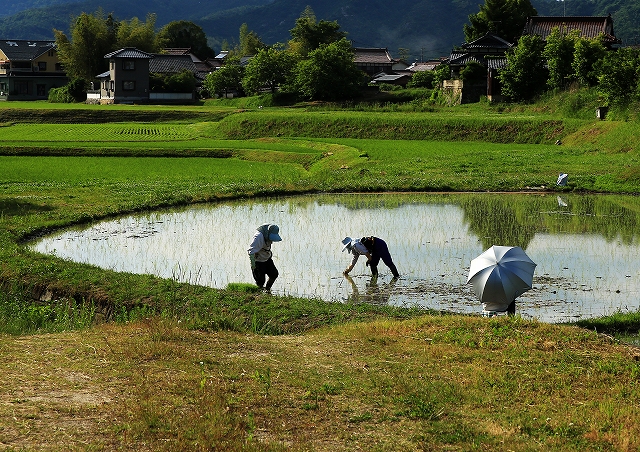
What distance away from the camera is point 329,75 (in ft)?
182

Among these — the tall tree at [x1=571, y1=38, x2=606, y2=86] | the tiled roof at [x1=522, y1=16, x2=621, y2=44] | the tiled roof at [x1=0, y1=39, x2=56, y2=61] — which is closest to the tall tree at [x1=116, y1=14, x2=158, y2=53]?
the tiled roof at [x1=0, y1=39, x2=56, y2=61]

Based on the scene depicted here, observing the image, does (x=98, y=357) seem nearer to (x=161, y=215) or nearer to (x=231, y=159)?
(x=161, y=215)

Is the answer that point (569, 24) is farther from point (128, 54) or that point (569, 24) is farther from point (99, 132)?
point (128, 54)

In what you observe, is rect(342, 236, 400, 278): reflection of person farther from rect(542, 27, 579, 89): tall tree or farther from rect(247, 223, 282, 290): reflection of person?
rect(542, 27, 579, 89): tall tree

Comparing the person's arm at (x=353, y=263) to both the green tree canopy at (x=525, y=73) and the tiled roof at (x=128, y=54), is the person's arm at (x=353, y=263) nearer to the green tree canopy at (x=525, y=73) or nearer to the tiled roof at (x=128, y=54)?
the green tree canopy at (x=525, y=73)

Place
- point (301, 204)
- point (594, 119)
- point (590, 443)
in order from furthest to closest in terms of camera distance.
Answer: point (594, 119) < point (301, 204) < point (590, 443)

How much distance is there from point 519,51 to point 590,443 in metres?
42.4

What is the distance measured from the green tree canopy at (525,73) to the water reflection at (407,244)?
24.3 meters

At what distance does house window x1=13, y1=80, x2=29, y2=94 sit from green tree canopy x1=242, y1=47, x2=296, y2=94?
24951 mm

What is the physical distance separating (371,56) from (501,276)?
7990 centimetres

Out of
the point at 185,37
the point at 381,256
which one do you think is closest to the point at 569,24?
the point at 381,256

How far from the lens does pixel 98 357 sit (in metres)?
7.89

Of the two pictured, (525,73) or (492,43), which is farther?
(492,43)

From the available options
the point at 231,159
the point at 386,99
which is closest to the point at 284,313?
the point at 231,159
